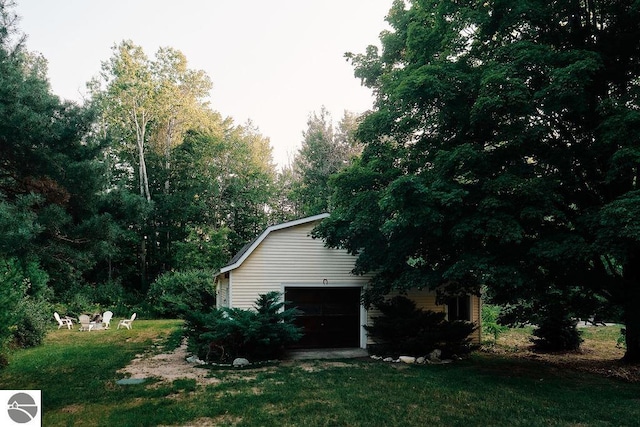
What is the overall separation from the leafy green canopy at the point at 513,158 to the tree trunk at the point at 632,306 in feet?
0.11

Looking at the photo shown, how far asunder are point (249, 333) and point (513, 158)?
7.82m

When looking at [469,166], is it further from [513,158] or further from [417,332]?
[417,332]

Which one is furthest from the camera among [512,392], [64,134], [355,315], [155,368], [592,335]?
[592,335]

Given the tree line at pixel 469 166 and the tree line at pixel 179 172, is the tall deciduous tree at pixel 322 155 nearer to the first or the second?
the tree line at pixel 179 172

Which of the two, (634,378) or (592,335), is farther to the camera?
(592,335)

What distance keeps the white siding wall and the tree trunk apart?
7010 millimetres

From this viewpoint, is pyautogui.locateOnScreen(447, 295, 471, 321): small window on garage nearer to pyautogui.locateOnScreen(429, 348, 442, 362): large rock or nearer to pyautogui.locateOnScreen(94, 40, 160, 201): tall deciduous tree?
pyautogui.locateOnScreen(429, 348, 442, 362): large rock

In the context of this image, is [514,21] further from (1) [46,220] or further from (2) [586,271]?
(1) [46,220]

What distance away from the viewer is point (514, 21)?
932 cm

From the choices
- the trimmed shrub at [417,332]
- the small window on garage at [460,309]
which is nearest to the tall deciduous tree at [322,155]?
the small window on garage at [460,309]

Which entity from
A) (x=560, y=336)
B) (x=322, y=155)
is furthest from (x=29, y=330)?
(x=322, y=155)

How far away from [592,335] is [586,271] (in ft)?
34.1

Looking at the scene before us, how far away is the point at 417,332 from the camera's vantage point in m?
12.1

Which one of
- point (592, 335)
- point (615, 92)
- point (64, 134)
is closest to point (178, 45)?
point (64, 134)
